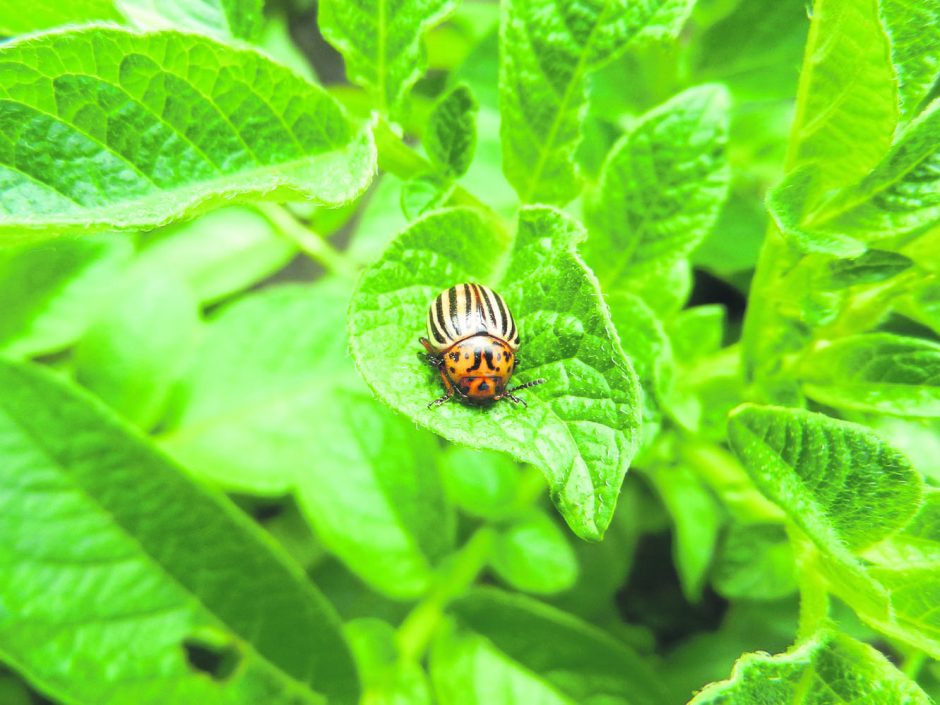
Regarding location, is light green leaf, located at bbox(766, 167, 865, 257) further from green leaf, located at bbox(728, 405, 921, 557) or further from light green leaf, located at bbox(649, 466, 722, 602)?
light green leaf, located at bbox(649, 466, 722, 602)

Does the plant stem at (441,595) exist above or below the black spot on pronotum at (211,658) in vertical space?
above

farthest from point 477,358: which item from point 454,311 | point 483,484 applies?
point 483,484

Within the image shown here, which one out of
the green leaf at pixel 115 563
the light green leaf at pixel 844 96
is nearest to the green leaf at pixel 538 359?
the light green leaf at pixel 844 96

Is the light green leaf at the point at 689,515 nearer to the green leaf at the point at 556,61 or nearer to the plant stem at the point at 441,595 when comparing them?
the plant stem at the point at 441,595

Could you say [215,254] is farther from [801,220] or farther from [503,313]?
[801,220]

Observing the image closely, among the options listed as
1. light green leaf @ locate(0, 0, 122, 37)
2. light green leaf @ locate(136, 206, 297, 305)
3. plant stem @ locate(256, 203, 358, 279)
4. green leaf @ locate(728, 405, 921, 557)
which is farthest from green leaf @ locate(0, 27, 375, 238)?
light green leaf @ locate(136, 206, 297, 305)

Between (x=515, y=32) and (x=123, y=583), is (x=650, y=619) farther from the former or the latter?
(x=515, y=32)

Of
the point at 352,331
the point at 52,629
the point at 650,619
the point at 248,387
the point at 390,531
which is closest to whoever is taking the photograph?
the point at 352,331

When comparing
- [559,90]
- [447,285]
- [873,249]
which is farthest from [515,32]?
[873,249]
